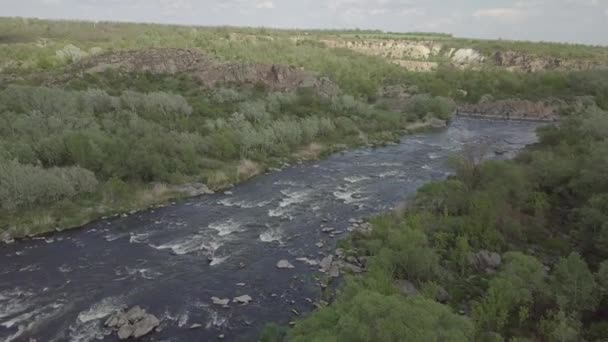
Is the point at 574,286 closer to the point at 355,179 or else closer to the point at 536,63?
the point at 355,179

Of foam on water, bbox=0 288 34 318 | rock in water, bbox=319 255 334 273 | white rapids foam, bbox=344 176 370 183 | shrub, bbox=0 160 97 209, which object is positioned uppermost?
shrub, bbox=0 160 97 209

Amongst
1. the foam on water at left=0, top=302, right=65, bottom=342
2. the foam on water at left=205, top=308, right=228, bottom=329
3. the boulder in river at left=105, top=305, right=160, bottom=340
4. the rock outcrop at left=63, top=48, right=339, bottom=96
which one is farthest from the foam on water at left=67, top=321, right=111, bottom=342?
the rock outcrop at left=63, top=48, right=339, bottom=96

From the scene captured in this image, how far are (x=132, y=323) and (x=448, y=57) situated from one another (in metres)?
128

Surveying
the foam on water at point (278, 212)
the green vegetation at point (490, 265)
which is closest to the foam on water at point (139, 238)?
the foam on water at point (278, 212)

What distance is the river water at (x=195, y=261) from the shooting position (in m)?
20.1

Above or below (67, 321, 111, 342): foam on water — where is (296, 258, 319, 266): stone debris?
above

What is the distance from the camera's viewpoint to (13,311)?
20.4m

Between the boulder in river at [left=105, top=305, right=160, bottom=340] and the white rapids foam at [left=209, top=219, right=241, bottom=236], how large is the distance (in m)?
9.27

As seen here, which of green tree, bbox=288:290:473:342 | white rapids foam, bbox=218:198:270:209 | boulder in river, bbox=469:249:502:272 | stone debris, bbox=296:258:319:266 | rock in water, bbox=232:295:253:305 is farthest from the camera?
white rapids foam, bbox=218:198:270:209

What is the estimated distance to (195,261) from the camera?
25.4 m

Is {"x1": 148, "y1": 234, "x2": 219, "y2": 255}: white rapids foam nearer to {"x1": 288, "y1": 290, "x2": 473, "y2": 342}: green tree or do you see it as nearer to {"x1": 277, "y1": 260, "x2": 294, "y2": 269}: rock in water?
{"x1": 277, "y1": 260, "x2": 294, "y2": 269}: rock in water

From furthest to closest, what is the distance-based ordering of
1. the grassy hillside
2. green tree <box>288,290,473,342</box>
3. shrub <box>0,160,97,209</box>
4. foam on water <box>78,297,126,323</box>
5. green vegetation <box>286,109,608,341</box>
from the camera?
the grassy hillside
shrub <box>0,160,97,209</box>
foam on water <box>78,297,126,323</box>
green vegetation <box>286,109,608,341</box>
green tree <box>288,290,473,342</box>

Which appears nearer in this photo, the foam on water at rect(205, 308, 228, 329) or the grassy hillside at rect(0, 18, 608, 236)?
the foam on water at rect(205, 308, 228, 329)

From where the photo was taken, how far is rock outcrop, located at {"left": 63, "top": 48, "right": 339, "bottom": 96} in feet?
232
